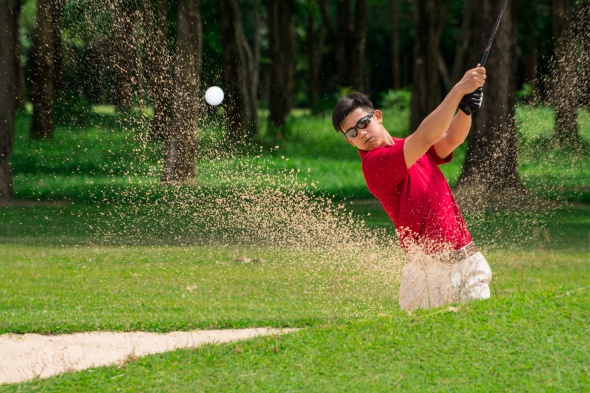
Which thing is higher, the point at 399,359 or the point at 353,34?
the point at 353,34

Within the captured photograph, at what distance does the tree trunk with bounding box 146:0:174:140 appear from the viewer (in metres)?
19.0

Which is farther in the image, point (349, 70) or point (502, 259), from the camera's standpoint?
point (349, 70)

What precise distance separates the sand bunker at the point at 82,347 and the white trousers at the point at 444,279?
1.23 m

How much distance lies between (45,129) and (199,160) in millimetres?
7859

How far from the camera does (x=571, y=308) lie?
5.59 metres

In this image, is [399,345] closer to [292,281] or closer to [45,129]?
[292,281]

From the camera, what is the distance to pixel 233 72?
23609 millimetres

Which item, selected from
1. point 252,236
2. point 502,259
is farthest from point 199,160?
point 502,259

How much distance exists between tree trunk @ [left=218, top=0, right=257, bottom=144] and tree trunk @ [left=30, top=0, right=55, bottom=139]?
13.8 feet

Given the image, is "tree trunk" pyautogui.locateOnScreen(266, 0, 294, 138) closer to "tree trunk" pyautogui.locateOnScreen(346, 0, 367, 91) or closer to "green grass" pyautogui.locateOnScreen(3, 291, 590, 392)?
"tree trunk" pyautogui.locateOnScreen(346, 0, 367, 91)

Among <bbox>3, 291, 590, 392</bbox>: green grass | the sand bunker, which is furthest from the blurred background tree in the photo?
<bbox>3, 291, 590, 392</bbox>: green grass

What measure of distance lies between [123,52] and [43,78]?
6.34 metres

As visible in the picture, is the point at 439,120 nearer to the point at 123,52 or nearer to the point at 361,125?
the point at 361,125

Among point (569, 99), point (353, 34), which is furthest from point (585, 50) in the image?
point (353, 34)
